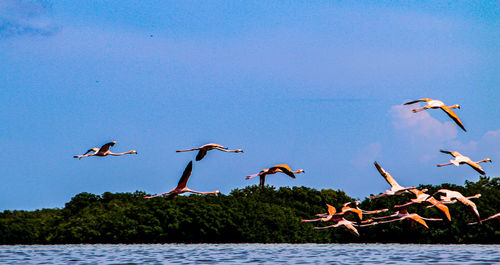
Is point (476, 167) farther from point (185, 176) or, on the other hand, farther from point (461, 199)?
point (185, 176)

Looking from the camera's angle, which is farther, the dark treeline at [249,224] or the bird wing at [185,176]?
the dark treeline at [249,224]

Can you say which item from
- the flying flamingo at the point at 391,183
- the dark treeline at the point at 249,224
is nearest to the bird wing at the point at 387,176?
the flying flamingo at the point at 391,183

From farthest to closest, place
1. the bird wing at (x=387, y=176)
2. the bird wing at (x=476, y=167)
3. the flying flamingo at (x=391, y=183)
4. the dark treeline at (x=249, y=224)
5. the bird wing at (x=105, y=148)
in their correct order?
the dark treeline at (x=249, y=224) → the bird wing at (x=105, y=148) → the bird wing at (x=387, y=176) → the flying flamingo at (x=391, y=183) → the bird wing at (x=476, y=167)

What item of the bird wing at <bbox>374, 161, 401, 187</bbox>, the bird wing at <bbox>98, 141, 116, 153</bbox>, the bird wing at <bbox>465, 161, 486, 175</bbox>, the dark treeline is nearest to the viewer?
the bird wing at <bbox>465, 161, 486, 175</bbox>

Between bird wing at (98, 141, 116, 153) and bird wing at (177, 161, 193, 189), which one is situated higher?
bird wing at (98, 141, 116, 153)

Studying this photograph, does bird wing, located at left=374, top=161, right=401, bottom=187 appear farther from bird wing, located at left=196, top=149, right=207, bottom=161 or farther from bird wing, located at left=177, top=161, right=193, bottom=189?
bird wing, located at left=177, top=161, right=193, bottom=189

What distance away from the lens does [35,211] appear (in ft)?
228

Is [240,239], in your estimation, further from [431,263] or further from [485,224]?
[431,263]

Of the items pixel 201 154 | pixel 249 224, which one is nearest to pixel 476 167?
pixel 201 154

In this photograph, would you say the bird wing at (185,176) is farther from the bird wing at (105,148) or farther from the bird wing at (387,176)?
the bird wing at (387,176)

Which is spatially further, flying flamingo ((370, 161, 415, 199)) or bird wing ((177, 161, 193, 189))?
flying flamingo ((370, 161, 415, 199))

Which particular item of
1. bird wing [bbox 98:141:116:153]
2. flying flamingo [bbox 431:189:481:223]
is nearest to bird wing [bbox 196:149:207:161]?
bird wing [bbox 98:141:116:153]

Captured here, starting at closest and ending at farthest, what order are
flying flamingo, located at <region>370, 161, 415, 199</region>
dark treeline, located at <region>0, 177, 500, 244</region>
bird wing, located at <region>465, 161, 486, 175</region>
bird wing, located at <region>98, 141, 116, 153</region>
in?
bird wing, located at <region>465, 161, 486, 175</region>, flying flamingo, located at <region>370, 161, 415, 199</region>, bird wing, located at <region>98, 141, 116, 153</region>, dark treeline, located at <region>0, 177, 500, 244</region>

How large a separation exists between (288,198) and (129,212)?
1371cm
